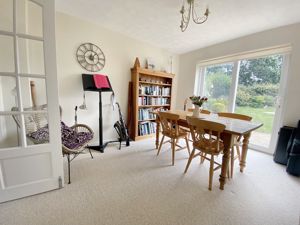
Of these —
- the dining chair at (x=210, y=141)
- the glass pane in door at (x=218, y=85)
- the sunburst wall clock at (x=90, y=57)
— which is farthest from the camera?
the glass pane in door at (x=218, y=85)

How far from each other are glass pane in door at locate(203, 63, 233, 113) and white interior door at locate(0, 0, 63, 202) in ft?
11.0

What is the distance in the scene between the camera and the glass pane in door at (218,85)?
11.1 ft

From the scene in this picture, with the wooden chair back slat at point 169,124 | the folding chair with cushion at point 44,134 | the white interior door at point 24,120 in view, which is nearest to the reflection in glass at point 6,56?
the white interior door at point 24,120

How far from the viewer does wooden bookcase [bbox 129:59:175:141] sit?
10.7 feet

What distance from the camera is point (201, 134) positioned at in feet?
6.05

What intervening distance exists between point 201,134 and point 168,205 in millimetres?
890

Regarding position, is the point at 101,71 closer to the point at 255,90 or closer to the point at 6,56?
the point at 6,56

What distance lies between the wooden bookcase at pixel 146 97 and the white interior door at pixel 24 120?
1.83 m

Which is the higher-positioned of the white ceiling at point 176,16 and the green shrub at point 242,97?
the white ceiling at point 176,16

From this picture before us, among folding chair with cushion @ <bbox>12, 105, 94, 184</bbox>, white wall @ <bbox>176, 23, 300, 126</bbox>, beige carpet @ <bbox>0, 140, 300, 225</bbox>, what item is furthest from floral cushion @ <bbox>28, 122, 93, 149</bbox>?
white wall @ <bbox>176, 23, 300, 126</bbox>

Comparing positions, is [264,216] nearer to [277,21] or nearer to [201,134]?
[201,134]

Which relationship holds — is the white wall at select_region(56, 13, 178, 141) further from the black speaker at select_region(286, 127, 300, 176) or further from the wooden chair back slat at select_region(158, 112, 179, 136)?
the black speaker at select_region(286, 127, 300, 176)

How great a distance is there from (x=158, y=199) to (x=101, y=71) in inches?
97.4

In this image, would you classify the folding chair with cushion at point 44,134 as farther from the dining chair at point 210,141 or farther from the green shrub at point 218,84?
the green shrub at point 218,84
